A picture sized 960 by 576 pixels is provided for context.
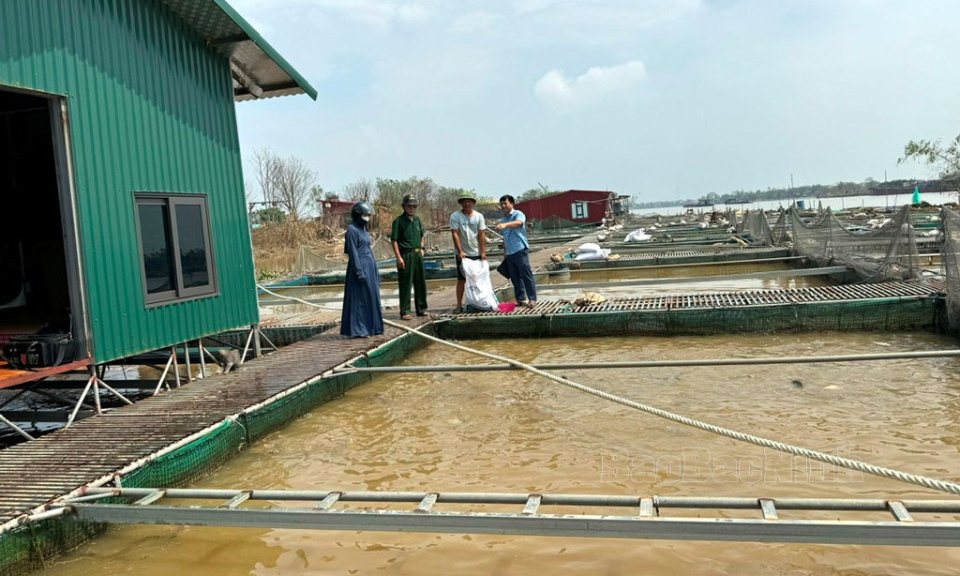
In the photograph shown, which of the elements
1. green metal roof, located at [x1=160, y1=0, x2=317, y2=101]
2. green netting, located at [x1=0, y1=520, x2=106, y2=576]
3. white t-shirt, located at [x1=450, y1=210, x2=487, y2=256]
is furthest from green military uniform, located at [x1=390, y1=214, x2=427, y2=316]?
green netting, located at [x1=0, y1=520, x2=106, y2=576]

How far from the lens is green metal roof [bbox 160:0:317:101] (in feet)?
22.2

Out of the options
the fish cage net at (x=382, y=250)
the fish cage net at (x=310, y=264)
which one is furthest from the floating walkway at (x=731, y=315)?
the fish cage net at (x=382, y=250)

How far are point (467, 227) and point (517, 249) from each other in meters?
0.85

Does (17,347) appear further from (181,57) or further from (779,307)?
(779,307)

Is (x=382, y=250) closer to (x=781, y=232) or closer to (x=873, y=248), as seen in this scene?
(x=781, y=232)

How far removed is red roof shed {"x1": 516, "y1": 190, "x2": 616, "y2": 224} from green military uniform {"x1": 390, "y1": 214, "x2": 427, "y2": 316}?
1439 inches

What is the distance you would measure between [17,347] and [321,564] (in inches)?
143

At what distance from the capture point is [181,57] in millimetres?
6836

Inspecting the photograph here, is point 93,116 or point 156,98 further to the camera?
point 156,98

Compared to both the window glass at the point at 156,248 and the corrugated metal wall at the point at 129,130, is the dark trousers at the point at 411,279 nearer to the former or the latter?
the corrugated metal wall at the point at 129,130

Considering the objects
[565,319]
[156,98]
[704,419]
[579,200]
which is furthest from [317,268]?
[579,200]

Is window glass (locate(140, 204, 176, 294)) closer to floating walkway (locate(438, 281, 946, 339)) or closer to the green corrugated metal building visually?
the green corrugated metal building

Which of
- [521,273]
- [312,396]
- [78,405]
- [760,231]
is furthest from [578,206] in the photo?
[78,405]

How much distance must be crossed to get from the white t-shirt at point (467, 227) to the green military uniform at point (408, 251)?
54 cm
